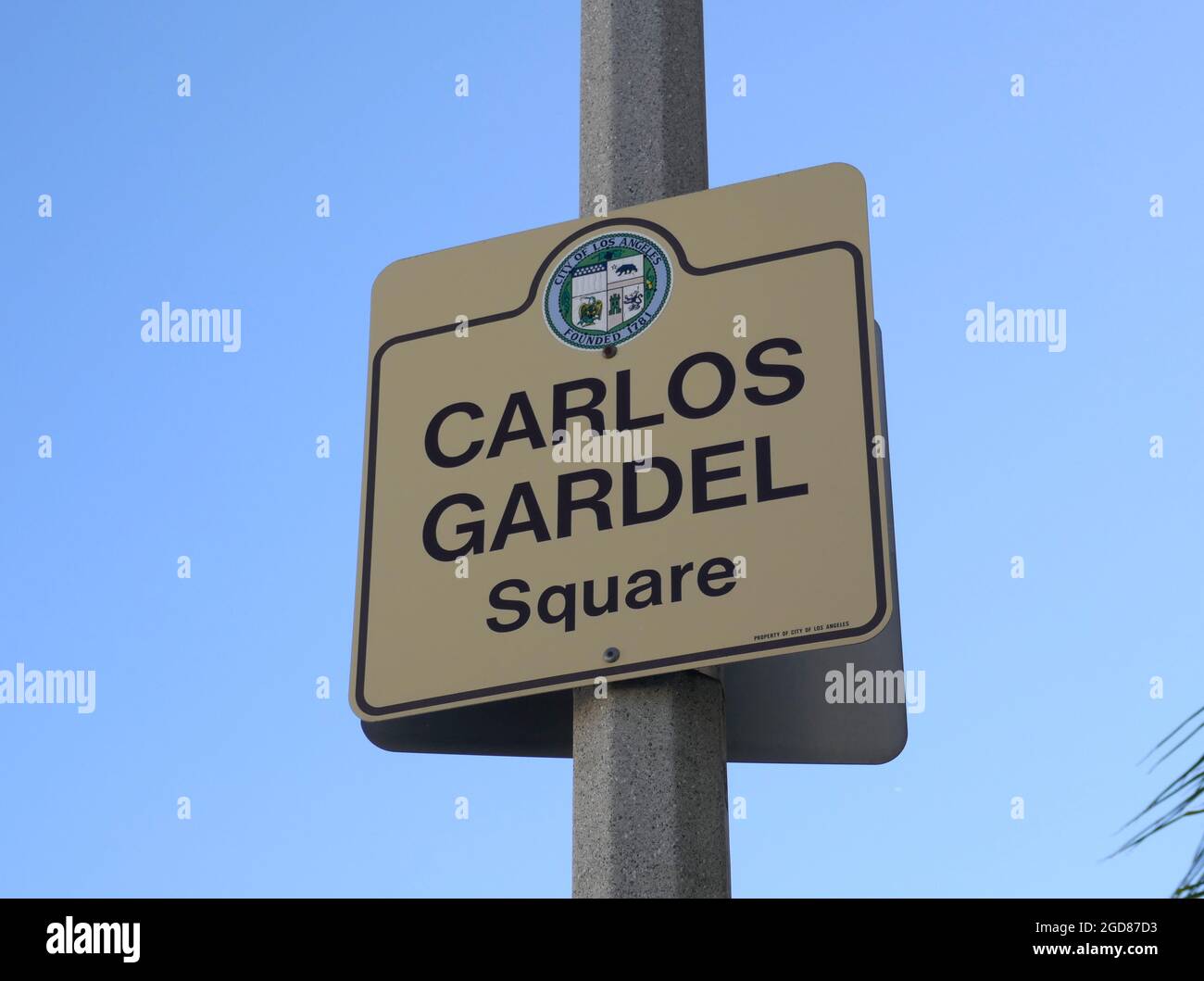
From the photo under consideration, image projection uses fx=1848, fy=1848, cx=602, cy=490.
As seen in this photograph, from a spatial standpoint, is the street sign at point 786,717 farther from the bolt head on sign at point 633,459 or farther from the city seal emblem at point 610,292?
the city seal emblem at point 610,292

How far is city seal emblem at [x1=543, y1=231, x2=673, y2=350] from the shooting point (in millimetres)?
4367

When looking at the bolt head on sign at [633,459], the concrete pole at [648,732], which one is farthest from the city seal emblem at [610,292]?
the concrete pole at [648,732]

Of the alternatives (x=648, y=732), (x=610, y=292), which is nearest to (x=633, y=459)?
(x=610, y=292)

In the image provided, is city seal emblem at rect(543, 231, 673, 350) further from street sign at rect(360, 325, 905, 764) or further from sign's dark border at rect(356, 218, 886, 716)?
street sign at rect(360, 325, 905, 764)

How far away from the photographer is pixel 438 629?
A: 424 centimetres

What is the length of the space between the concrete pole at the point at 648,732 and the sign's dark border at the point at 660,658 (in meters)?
0.06

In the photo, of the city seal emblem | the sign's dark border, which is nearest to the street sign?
the sign's dark border

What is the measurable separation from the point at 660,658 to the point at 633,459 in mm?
509

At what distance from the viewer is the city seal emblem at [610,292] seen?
14.3 ft

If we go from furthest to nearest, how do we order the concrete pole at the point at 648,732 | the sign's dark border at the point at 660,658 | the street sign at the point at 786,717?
1. the street sign at the point at 786,717
2. the sign's dark border at the point at 660,658
3. the concrete pole at the point at 648,732
